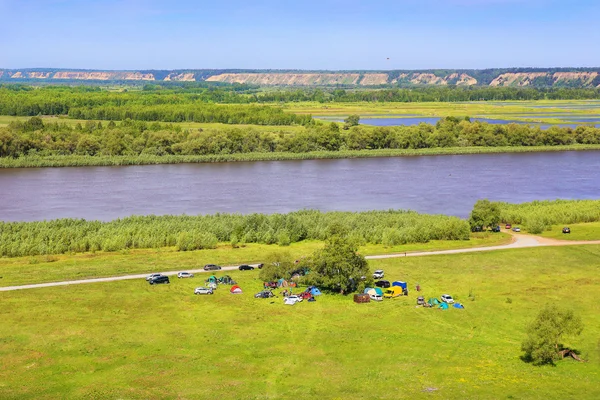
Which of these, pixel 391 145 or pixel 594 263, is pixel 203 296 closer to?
pixel 594 263

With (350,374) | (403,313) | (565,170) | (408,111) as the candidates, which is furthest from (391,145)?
(350,374)

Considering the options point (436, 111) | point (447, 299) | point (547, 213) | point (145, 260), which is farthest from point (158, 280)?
point (436, 111)

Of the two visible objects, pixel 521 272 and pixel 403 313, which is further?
pixel 521 272

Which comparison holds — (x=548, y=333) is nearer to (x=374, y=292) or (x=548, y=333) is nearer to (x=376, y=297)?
(x=376, y=297)

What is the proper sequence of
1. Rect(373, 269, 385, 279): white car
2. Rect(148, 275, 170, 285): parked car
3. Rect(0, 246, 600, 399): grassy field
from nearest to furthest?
Rect(0, 246, 600, 399): grassy field → Rect(148, 275, 170, 285): parked car → Rect(373, 269, 385, 279): white car

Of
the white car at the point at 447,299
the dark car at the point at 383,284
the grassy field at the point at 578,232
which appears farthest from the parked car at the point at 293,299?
the grassy field at the point at 578,232

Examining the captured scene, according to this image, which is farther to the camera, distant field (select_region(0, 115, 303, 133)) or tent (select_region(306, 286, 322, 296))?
distant field (select_region(0, 115, 303, 133))

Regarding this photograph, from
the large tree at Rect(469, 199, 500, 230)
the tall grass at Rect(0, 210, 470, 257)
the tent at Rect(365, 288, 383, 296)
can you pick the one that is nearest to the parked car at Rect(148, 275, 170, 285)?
the tall grass at Rect(0, 210, 470, 257)

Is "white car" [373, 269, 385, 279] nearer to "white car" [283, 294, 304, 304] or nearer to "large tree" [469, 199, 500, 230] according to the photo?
"white car" [283, 294, 304, 304]
